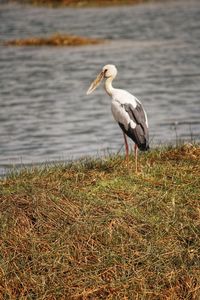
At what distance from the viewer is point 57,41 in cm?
4131

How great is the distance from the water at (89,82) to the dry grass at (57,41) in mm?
1072

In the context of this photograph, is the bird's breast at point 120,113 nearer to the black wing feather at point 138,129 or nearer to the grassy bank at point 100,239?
the black wing feather at point 138,129

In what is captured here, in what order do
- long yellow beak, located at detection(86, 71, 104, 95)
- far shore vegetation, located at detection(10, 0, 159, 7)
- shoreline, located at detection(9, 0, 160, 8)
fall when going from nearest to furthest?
long yellow beak, located at detection(86, 71, 104, 95)
shoreline, located at detection(9, 0, 160, 8)
far shore vegetation, located at detection(10, 0, 159, 7)

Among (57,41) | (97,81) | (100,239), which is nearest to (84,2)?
(57,41)

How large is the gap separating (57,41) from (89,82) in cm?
1274

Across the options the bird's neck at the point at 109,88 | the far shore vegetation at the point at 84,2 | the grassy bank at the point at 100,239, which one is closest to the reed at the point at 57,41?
the far shore vegetation at the point at 84,2

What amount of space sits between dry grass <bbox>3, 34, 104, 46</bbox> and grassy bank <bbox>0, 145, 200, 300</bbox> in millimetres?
30743

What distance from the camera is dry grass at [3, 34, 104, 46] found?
4062 cm

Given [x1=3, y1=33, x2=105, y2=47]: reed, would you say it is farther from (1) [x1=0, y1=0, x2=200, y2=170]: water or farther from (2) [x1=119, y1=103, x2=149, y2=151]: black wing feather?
(2) [x1=119, y1=103, x2=149, y2=151]: black wing feather

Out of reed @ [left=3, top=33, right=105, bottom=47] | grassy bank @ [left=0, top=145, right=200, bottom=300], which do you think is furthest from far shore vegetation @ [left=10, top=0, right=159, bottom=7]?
grassy bank @ [left=0, top=145, right=200, bottom=300]

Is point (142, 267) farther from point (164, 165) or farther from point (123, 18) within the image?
point (123, 18)

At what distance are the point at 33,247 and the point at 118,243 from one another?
2.66 ft

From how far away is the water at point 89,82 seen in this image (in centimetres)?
1866

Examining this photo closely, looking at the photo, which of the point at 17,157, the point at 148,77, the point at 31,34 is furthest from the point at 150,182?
the point at 31,34
